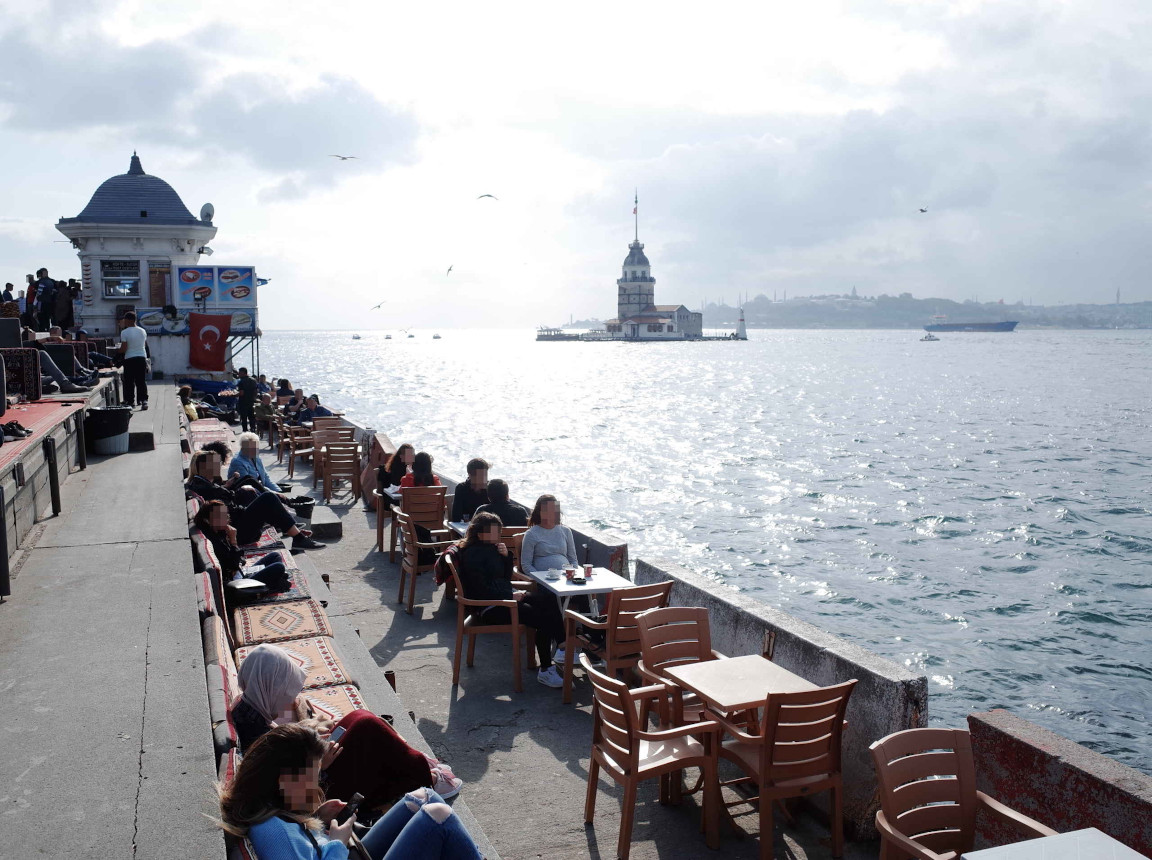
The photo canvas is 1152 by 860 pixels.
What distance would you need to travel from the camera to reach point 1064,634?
55.7 feet

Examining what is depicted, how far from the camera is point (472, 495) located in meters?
9.94

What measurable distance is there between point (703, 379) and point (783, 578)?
3704 inches

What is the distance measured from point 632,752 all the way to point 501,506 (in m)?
4.79

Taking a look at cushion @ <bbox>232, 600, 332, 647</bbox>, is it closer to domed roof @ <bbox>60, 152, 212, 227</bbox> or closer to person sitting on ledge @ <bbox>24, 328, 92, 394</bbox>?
person sitting on ledge @ <bbox>24, 328, 92, 394</bbox>

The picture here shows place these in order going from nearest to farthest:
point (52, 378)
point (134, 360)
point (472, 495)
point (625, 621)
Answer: point (625, 621) → point (472, 495) → point (52, 378) → point (134, 360)

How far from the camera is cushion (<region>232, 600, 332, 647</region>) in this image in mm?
6509

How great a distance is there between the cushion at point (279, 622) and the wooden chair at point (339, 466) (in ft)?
26.7

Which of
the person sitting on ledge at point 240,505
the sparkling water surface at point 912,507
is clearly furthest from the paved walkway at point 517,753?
the sparkling water surface at point 912,507

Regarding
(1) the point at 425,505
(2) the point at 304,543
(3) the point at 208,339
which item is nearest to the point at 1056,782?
(1) the point at 425,505

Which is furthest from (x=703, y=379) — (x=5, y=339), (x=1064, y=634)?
(x=5, y=339)

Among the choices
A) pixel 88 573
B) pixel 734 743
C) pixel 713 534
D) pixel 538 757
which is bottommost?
pixel 713 534

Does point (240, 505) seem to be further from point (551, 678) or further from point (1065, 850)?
point (1065, 850)

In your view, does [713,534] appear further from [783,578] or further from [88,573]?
[88,573]

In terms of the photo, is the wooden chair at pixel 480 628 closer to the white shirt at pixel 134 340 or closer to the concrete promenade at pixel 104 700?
the concrete promenade at pixel 104 700
